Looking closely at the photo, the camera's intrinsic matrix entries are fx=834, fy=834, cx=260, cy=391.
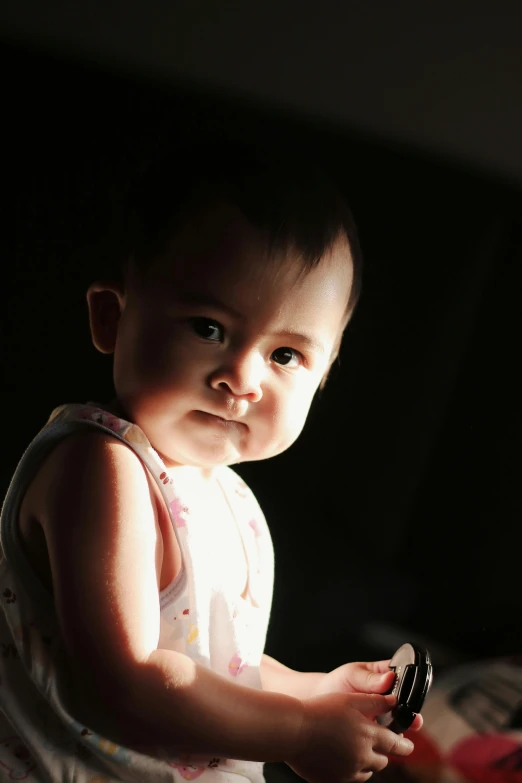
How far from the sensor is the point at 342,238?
0.46 m

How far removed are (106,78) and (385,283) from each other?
200 millimetres

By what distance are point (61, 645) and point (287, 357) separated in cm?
20

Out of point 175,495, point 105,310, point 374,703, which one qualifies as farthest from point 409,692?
point 105,310

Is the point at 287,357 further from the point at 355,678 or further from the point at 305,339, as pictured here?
the point at 355,678

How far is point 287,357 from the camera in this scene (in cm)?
45

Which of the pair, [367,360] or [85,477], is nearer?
[85,477]

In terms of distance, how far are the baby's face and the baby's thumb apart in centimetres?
15

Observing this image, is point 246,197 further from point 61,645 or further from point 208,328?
point 61,645

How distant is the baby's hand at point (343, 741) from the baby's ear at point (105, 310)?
0.23 meters

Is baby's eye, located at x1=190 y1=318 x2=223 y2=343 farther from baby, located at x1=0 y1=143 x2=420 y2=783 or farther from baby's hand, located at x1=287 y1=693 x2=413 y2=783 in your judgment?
baby's hand, located at x1=287 y1=693 x2=413 y2=783

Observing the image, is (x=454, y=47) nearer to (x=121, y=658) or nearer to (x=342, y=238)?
(x=342, y=238)

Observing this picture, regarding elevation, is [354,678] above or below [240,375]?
below

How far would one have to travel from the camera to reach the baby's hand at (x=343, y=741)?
0.43 m

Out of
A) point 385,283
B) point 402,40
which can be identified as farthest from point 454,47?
point 385,283
